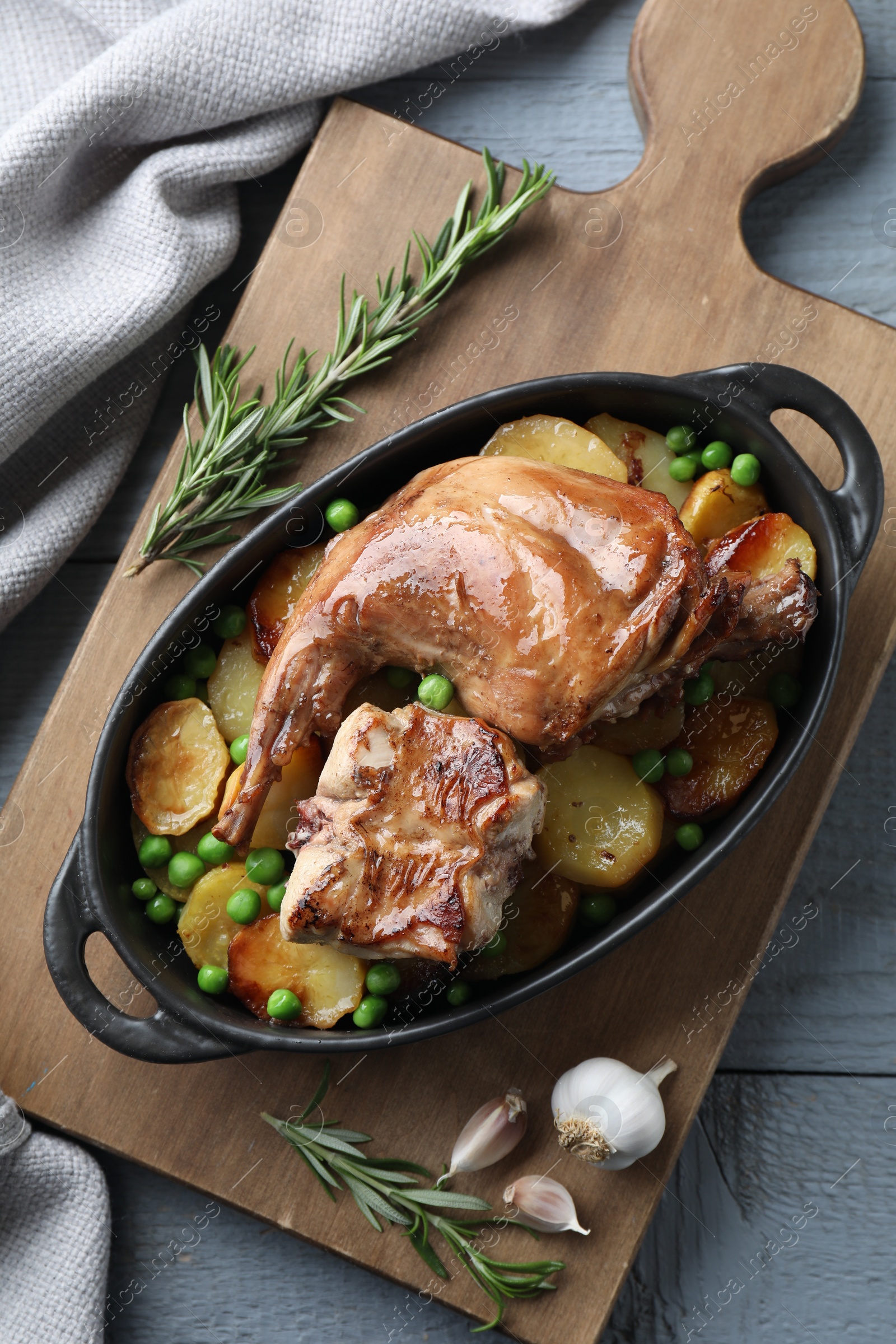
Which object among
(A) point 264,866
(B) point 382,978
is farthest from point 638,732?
(A) point 264,866

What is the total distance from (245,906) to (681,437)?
160 centimetres

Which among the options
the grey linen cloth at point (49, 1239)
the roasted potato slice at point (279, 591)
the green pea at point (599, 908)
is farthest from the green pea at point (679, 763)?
the grey linen cloth at point (49, 1239)

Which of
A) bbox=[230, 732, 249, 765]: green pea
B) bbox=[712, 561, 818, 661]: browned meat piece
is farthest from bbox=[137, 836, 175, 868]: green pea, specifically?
bbox=[712, 561, 818, 661]: browned meat piece

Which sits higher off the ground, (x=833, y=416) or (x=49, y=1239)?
(x=833, y=416)

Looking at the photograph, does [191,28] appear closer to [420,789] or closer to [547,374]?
[547,374]

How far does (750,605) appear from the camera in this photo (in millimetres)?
2178

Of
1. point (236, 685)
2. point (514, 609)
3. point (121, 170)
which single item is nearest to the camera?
point (514, 609)

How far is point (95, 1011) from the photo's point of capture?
2275 mm

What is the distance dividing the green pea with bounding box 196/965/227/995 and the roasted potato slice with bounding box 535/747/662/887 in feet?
2.71

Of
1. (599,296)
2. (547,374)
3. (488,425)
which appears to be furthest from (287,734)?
(599,296)

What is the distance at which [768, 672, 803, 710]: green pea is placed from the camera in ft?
7.84

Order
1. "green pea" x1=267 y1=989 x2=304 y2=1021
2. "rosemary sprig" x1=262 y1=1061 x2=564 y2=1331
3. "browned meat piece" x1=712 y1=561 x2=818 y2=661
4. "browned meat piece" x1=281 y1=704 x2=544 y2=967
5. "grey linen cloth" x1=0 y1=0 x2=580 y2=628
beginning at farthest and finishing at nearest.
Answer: "grey linen cloth" x1=0 y1=0 x2=580 y2=628 < "rosemary sprig" x1=262 y1=1061 x2=564 y2=1331 < "green pea" x1=267 y1=989 x2=304 y2=1021 < "browned meat piece" x1=712 y1=561 x2=818 y2=661 < "browned meat piece" x1=281 y1=704 x2=544 y2=967

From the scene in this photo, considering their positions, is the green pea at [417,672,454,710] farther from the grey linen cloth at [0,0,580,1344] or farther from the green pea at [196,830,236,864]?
the grey linen cloth at [0,0,580,1344]

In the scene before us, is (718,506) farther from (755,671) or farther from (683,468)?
(755,671)
